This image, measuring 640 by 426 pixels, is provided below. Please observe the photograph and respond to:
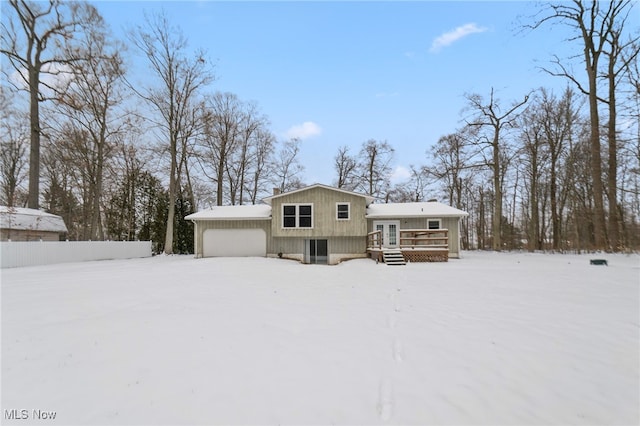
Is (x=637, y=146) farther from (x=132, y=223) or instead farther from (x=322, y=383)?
(x=132, y=223)

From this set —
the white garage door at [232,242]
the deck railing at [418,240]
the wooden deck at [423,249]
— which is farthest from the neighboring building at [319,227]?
the wooden deck at [423,249]

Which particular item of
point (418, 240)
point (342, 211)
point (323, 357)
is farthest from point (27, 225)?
point (418, 240)

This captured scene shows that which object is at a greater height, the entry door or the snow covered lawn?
the entry door

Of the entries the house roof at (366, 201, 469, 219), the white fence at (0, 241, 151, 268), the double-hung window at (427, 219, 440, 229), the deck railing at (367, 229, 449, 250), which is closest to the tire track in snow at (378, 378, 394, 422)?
the deck railing at (367, 229, 449, 250)

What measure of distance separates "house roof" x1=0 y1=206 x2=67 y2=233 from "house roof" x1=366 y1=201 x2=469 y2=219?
69.5ft

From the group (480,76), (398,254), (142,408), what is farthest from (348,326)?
(480,76)

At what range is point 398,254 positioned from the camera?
14.3 meters

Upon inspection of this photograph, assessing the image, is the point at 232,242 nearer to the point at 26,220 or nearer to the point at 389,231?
the point at 389,231

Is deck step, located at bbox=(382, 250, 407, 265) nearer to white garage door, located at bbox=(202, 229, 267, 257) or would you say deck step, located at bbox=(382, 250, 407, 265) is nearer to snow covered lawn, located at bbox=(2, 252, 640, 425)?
snow covered lawn, located at bbox=(2, 252, 640, 425)

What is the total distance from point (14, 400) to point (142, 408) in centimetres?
141

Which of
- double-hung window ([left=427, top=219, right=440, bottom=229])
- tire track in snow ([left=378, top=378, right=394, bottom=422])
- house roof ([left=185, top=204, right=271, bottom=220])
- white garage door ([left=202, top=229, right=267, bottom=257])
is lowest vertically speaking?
tire track in snow ([left=378, top=378, right=394, bottom=422])

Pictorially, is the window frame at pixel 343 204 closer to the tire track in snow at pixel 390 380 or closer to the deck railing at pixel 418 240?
the deck railing at pixel 418 240

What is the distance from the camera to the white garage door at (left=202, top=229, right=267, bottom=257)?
18.4 meters

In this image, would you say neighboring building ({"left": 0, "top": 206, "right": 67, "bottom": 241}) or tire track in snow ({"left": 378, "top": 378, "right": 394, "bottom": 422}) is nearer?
tire track in snow ({"left": 378, "top": 378, "right": 394, "bottom": 422})
